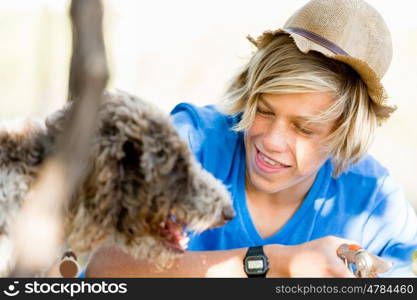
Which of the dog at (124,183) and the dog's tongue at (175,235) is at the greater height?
the dog at (124,183)

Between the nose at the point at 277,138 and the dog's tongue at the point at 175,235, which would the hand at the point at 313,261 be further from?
the dog's tongue at the point at 175,235

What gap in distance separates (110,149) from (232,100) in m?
1.27

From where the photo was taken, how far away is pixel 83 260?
2.48 meters

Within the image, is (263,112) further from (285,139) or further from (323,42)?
(323,42)

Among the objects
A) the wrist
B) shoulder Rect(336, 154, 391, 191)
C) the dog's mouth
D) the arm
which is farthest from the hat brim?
the dog's mouth

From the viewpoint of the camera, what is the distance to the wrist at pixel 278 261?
2.78m

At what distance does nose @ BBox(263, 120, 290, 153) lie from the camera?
271 centimetres

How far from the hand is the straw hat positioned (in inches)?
29.5

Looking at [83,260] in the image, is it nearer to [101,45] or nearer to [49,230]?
[49,230]

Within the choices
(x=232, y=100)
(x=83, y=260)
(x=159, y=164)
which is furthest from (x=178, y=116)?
(x=159, y=164)

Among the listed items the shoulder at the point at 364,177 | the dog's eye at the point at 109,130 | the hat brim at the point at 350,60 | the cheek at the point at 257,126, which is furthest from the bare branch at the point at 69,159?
the shoulder at the point at 364,177

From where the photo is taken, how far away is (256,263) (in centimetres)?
275

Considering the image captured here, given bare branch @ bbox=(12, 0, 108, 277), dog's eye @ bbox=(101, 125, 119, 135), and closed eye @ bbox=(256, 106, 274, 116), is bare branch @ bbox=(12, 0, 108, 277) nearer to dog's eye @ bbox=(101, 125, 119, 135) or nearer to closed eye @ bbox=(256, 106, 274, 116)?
dog's eye @ bbox=(101, 125, 119, 135)

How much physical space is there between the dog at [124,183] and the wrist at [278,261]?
73 centimetres
